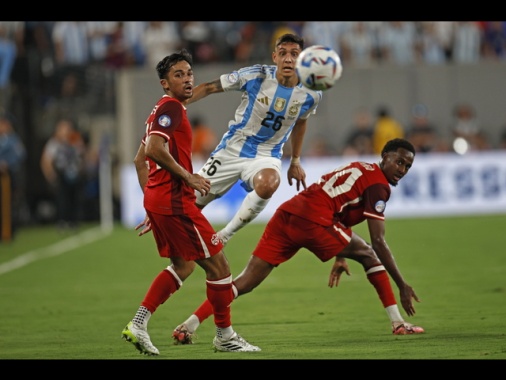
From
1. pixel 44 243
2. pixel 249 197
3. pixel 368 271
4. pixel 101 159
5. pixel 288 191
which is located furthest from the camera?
pixel 101 159

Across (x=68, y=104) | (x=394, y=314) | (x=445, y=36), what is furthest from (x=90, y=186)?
(x=394, y=314)

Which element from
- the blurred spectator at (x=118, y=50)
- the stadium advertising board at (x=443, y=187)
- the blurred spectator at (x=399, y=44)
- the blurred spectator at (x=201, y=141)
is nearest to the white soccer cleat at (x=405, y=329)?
the stadium advertising board at (x=443, y=187)

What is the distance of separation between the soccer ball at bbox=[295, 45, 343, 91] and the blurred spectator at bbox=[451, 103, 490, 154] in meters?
16.8

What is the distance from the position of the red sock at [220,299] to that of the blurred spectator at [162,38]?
17432 millimetres

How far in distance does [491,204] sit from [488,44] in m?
5.82

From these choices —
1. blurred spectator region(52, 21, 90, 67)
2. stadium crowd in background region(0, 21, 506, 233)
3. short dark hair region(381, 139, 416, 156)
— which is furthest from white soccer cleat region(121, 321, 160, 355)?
blurred spectator region(52, 21, 90, 67)

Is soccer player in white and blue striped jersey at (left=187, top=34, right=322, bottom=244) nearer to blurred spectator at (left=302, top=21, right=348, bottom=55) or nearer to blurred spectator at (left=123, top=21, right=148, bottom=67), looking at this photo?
blurred spectator at (left=302, top=21, right=348, bottom=55)

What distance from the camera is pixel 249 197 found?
9.83 m

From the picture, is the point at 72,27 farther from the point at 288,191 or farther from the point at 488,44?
the point at 488,44

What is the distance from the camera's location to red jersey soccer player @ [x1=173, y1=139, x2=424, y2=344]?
8.74m

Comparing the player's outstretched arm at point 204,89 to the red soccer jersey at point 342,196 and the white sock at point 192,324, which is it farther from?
the white sock at point 192,324

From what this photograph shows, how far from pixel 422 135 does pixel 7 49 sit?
9.76 m

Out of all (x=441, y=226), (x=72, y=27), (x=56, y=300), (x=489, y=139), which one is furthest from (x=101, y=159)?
(x=56, y=300)

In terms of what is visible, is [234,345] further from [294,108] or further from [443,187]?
[443,187]
